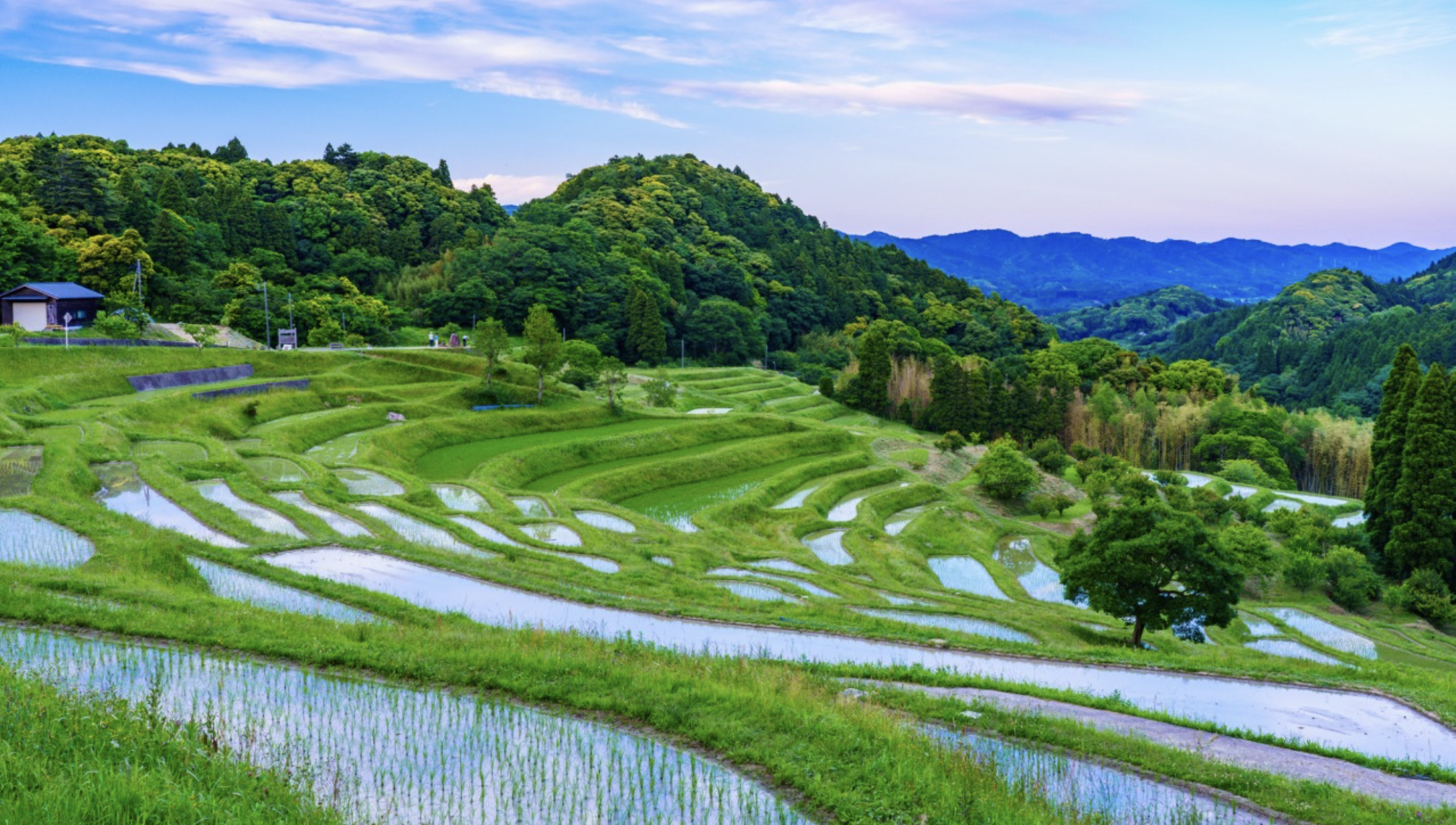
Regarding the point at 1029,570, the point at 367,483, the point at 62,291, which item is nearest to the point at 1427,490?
the point at 1029,570

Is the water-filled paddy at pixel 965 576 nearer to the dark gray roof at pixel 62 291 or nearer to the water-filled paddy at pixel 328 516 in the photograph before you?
the water-filled paddy at pixel 328 516

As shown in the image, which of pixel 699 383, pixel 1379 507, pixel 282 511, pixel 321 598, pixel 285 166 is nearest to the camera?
pixel 321 598

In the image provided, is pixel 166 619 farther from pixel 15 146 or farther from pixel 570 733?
pixel 15 146

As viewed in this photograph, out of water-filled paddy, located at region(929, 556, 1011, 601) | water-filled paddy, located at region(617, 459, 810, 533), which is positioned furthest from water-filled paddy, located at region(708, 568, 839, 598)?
water-filled paddy, located at region(929, 556, 1011, 601)

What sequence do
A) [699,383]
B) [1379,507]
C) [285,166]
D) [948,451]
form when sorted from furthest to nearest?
[285,166] → [699,383] → [948,451] → [1379,507]

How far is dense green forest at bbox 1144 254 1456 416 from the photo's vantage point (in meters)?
112

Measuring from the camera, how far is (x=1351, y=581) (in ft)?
Result: 115

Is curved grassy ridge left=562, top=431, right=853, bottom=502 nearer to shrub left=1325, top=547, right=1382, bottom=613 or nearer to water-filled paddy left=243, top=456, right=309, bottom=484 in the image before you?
water-filled paddy left=243, top=456, right=309, bottom=484

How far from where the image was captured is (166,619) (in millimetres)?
11695

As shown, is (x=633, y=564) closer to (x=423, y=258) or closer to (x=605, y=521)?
(x=605, y=521)

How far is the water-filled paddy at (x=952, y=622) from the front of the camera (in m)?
19.2

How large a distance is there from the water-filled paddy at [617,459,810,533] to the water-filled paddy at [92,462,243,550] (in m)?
14.6

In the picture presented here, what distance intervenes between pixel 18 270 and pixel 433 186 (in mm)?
54110

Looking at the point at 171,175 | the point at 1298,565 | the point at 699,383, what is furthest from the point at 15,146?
the point at 1298,565
